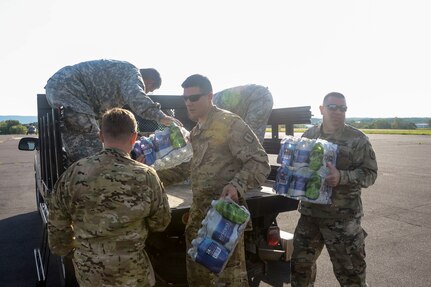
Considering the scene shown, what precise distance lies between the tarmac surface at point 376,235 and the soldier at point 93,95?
194 centimetres

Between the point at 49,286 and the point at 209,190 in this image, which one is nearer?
the point at 209,190

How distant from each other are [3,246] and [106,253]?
4.45 metres

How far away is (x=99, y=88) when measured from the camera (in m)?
3.90

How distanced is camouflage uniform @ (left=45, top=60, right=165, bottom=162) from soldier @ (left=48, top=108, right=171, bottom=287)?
1.29 m

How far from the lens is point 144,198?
2162mm

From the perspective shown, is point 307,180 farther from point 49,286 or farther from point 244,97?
point 49,286

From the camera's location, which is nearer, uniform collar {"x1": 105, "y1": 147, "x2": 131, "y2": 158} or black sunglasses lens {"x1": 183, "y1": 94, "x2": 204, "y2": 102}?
uniform collar {"x1": 105, "y1": 147, "x2": 131, "y2": 158}

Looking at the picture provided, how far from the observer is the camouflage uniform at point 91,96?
11.7ft

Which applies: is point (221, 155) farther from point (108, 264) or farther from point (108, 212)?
point (108, 264)

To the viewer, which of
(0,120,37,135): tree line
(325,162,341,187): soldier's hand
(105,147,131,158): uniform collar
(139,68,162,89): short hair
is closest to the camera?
(105,147,131,158): uniform collar

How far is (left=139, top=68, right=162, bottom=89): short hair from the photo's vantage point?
4086mm

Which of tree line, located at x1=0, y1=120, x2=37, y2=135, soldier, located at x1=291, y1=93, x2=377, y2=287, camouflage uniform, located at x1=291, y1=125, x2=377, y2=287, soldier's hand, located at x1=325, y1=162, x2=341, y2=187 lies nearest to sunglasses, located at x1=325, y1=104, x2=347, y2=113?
soldier, located at x1=291, y1=93, x2=377, y2=287

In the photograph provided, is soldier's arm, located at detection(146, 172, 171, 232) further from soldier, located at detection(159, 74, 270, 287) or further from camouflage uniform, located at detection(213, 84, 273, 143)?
camouflage uniform, located at detection(213, 84, 273, 143)

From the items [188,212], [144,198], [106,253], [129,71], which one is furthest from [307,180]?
[129,71]
